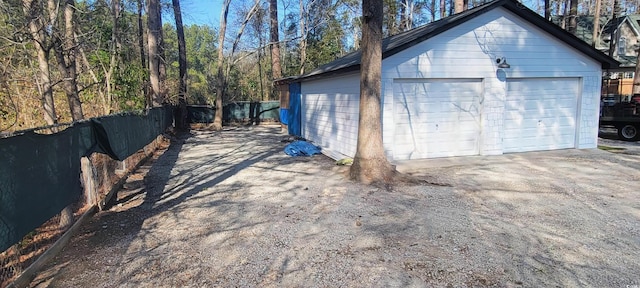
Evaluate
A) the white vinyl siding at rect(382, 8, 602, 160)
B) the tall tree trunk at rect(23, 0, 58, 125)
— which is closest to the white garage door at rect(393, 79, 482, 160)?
the white vinyl siding at rect(382, 8, 602, 160)

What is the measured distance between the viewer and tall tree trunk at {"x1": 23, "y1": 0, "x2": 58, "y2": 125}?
4.88m

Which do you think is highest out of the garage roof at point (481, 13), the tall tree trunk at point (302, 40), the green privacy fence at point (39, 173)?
the tall tree trunk at point (302, 40)

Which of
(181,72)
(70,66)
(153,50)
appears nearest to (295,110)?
(153,50)

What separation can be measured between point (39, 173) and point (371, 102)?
5.06 metres

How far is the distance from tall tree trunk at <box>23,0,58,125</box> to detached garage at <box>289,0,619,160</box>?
5666 mm

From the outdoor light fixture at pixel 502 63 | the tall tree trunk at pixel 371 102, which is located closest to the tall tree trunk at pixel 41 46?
the tall tree trunk at pixel 371 102

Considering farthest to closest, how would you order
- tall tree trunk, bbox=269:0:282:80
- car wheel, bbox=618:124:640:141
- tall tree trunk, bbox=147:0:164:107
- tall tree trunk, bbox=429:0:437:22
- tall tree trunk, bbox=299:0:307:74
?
1. tall tree trunk, bbox=429:0:437:22
2. tall tree trunk, bbox=299:0:307:74
3. tall tree trunk, bbox=269:0:282:80
4. tall tree trunk, bbox=147:0:164:107
5. car wheel, bbox=618:124:640:141

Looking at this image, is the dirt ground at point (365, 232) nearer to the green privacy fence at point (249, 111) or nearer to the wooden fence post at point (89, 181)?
the wooden fence post at point (89, 181)

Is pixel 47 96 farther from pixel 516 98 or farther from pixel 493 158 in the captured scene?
pixel 516 98

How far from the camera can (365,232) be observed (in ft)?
15.0

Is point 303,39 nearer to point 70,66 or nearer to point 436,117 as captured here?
point 436,117

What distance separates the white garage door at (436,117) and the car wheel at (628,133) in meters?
7.12

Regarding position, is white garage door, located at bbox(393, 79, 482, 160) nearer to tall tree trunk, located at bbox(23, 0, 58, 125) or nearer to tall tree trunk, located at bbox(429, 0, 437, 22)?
tall tree trunk, located at bbox(23, 0, 58, 125)

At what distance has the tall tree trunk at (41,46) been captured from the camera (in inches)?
192
